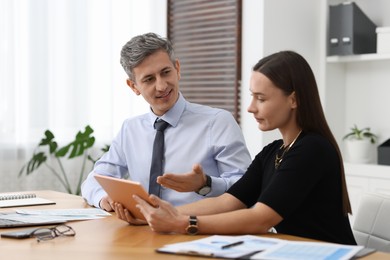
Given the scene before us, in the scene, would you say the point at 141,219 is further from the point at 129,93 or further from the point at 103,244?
the point at 129,93

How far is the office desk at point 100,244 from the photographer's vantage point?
1680 millimetres

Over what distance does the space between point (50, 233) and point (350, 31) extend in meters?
2.73

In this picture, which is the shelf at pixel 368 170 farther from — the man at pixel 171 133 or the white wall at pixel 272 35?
the man at pixel 171 133

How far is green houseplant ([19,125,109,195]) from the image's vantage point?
4.02 m

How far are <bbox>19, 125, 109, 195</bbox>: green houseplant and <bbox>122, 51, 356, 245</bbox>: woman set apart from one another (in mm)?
2045

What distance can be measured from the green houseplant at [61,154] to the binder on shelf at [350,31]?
1633 mm

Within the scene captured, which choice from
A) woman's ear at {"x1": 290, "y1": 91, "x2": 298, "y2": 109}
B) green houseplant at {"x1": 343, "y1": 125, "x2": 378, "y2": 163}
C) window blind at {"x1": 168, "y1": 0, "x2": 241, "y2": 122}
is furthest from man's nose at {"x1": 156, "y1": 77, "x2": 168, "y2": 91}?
green houseplant at {"x1": 343, "y1": 125, "x2": 378, "y2": 163}

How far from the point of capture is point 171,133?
8.82 feet

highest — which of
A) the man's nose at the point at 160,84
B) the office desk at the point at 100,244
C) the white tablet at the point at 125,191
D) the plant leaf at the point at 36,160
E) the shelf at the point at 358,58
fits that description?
the shelf at the point at 358,58

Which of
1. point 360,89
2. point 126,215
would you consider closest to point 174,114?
point 126,215

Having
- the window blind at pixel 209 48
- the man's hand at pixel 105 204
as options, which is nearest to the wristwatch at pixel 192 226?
the man's hand at pixel 105 204

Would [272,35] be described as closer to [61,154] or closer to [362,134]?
[362,134]

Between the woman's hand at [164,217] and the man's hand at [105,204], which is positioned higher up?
the woman's hand at [164,217]

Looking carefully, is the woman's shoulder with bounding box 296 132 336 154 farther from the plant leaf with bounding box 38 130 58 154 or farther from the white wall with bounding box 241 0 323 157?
the plant leaf with bounding box 38 130 58 154
